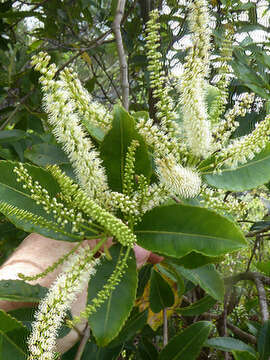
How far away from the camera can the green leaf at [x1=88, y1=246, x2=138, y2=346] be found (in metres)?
0.73

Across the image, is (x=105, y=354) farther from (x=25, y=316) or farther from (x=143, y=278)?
(x=25, y=316)

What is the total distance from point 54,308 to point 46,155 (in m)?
0.54

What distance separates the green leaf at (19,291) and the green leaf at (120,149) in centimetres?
27

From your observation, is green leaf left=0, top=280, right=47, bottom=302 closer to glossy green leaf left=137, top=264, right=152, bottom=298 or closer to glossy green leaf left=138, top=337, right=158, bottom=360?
glossy green leaf left=137, top=264, right=152, bottom=298

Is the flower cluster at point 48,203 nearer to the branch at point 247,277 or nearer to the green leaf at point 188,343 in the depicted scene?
the green leaf at point 188,343

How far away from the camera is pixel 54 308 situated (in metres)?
0.65

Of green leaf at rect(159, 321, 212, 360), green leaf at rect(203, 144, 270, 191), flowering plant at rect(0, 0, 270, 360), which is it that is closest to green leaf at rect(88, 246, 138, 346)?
flowering plant at rect(0, 0, 270, 360)

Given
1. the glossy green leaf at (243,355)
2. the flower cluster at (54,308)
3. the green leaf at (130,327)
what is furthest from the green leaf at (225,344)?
the flower cluster at (54,308)

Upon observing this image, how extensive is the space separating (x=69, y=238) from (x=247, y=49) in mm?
1004

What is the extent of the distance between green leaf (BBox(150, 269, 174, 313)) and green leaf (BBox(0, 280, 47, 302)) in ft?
1.78

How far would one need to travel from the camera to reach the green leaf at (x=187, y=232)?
674 millimetres

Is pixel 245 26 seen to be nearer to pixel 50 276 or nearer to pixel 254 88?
pixel 254 88

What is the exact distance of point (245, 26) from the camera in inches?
57.0

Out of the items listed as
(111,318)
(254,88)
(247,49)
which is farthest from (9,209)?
(247,49)
